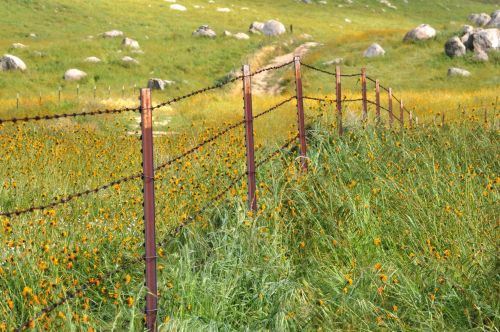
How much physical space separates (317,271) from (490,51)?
27.1 m

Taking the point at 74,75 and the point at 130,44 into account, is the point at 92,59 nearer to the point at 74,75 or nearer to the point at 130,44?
the point at 74,75

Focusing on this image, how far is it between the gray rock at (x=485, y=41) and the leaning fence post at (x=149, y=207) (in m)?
28.0

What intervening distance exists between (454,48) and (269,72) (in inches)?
367

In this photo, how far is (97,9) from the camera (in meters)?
60.1

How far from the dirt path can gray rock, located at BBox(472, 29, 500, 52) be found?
8.09 meters

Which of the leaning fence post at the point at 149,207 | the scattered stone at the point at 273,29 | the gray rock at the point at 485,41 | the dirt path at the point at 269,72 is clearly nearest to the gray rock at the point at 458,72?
the gray rock at the point at 485,41

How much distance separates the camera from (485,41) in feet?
101

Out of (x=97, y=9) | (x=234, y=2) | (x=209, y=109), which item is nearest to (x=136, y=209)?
(x=209, y=109)

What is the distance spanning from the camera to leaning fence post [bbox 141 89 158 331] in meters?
5.14

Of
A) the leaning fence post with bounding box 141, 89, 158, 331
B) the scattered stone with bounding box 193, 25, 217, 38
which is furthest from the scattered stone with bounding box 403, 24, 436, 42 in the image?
the leaning fence post with bounding box 141, 89, 158, 331

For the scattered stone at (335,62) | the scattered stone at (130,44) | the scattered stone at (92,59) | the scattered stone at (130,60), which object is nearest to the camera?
the scattered stone at (335,62)

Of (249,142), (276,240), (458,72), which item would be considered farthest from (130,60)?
(276,240)

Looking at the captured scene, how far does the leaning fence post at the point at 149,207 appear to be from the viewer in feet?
16.9

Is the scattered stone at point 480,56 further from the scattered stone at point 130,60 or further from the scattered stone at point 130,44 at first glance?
the scattered stone at point 130,44
